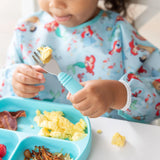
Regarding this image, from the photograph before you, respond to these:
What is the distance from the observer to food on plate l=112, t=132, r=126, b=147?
0.67 metres

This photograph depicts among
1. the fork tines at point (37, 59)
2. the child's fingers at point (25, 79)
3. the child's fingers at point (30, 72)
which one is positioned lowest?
the child's fingers at point (25, 79)

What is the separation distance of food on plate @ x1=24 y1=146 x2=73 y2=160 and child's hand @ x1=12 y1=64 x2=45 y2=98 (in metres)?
0.23

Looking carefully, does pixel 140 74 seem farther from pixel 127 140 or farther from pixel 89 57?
pixel 127 140

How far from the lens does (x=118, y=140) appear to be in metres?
0.68

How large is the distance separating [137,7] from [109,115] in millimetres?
557

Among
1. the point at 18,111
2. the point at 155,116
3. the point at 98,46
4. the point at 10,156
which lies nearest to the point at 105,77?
the point at 98,46

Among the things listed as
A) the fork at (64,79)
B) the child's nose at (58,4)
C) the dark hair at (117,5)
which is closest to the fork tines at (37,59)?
the fork at (64,79)

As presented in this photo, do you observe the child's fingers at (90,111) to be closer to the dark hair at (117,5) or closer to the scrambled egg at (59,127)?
the scrambled egg at (59,127)

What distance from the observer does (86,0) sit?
880 mm

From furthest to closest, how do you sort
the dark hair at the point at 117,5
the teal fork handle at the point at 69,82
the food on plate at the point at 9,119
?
the dark hair at the point at 117,5
the food on plate at the point at 9,119
the teal fork handle at the point at 69,82

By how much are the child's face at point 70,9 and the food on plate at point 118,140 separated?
46 centimetres

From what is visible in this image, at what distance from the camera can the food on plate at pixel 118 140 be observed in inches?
26.5

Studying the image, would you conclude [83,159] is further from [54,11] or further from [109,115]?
[54,11]

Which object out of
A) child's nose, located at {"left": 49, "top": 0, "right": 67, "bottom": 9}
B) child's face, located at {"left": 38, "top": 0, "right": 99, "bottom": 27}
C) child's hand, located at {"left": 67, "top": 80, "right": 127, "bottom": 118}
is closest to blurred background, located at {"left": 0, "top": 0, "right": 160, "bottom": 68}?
child's face, located at {"left": 38, "top": 0, "right": 99, "bottom": 27}
